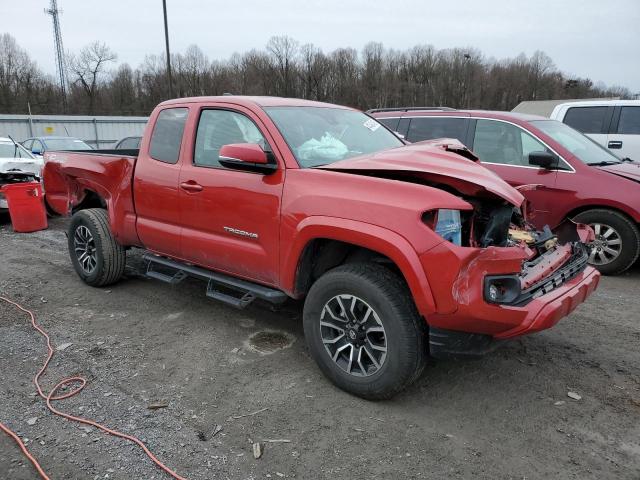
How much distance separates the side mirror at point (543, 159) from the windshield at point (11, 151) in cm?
1007

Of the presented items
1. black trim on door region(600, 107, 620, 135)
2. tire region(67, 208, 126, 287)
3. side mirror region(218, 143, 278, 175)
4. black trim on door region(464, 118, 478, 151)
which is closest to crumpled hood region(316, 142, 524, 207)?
side mirror region(218, 143, 278, 175)

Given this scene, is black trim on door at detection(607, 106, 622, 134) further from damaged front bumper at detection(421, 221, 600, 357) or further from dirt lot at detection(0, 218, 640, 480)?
damaged front bumper at detection(421, 221, 600, 357)

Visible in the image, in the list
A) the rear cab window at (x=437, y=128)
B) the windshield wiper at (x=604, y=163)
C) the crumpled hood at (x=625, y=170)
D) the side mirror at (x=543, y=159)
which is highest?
the rear cab window at (x=437, y=128)

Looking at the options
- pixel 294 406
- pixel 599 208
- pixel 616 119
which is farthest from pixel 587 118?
pixel 294 406

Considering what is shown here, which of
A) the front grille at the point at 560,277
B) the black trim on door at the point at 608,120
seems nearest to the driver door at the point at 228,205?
the front grille at the point at 560,277

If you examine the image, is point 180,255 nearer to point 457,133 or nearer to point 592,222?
point 457,133

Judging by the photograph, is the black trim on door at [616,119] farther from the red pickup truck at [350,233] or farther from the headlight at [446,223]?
the headlight at [446,223]

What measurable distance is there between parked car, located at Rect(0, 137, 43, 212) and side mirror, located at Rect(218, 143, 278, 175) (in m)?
6.76

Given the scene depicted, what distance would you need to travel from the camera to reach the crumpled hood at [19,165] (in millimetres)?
9336

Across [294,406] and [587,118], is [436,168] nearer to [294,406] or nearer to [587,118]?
[294,406]

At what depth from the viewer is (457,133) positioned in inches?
264

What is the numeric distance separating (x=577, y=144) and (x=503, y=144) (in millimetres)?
902

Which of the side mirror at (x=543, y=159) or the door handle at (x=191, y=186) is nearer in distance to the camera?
the door handle at (x=191, y=186)

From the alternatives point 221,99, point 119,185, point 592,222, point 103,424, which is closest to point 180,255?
point 119,185
